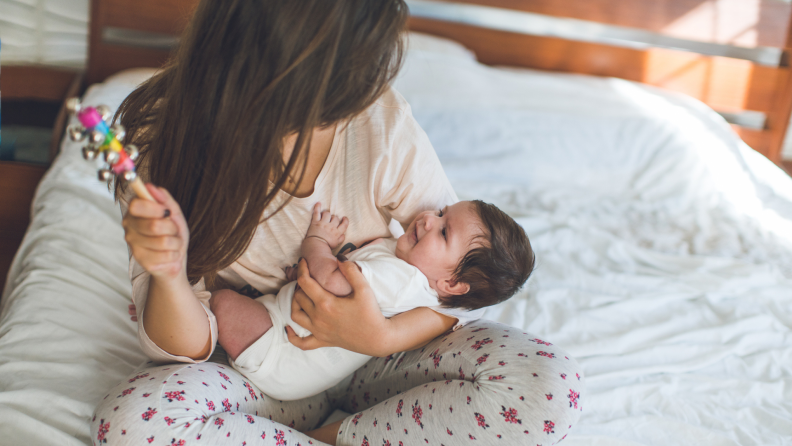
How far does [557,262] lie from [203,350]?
89 cm

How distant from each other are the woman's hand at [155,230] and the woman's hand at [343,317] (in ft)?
0.85

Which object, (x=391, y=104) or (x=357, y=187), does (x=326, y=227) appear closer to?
(x=357, y=187)

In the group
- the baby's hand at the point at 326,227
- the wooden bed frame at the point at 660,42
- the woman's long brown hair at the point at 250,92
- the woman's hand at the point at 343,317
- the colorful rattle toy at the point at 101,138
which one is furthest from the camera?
the wooden bed frame at the point at 660,42

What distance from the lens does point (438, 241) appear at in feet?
2.96

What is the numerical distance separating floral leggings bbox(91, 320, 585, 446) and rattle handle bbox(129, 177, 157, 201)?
299 millimetres

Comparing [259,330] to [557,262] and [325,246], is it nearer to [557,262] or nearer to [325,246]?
[325,246]

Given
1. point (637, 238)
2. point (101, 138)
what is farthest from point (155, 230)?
point (637, 238)

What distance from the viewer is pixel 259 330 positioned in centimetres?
84

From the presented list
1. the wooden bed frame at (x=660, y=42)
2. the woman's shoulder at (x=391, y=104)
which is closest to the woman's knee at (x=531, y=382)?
the woman's shoulder at (x=391, y=104)

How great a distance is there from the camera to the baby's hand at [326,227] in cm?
90

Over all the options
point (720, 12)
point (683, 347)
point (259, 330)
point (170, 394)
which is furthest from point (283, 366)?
point (720, 12)

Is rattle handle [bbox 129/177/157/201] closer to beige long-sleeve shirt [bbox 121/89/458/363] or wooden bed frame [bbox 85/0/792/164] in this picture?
beige long-sleeve shirt [bbox 121/89/458/363]

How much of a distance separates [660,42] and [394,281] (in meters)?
2.05

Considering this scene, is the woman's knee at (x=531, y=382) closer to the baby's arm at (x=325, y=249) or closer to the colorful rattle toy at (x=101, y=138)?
the baby's arm at (x=325, y=249)
